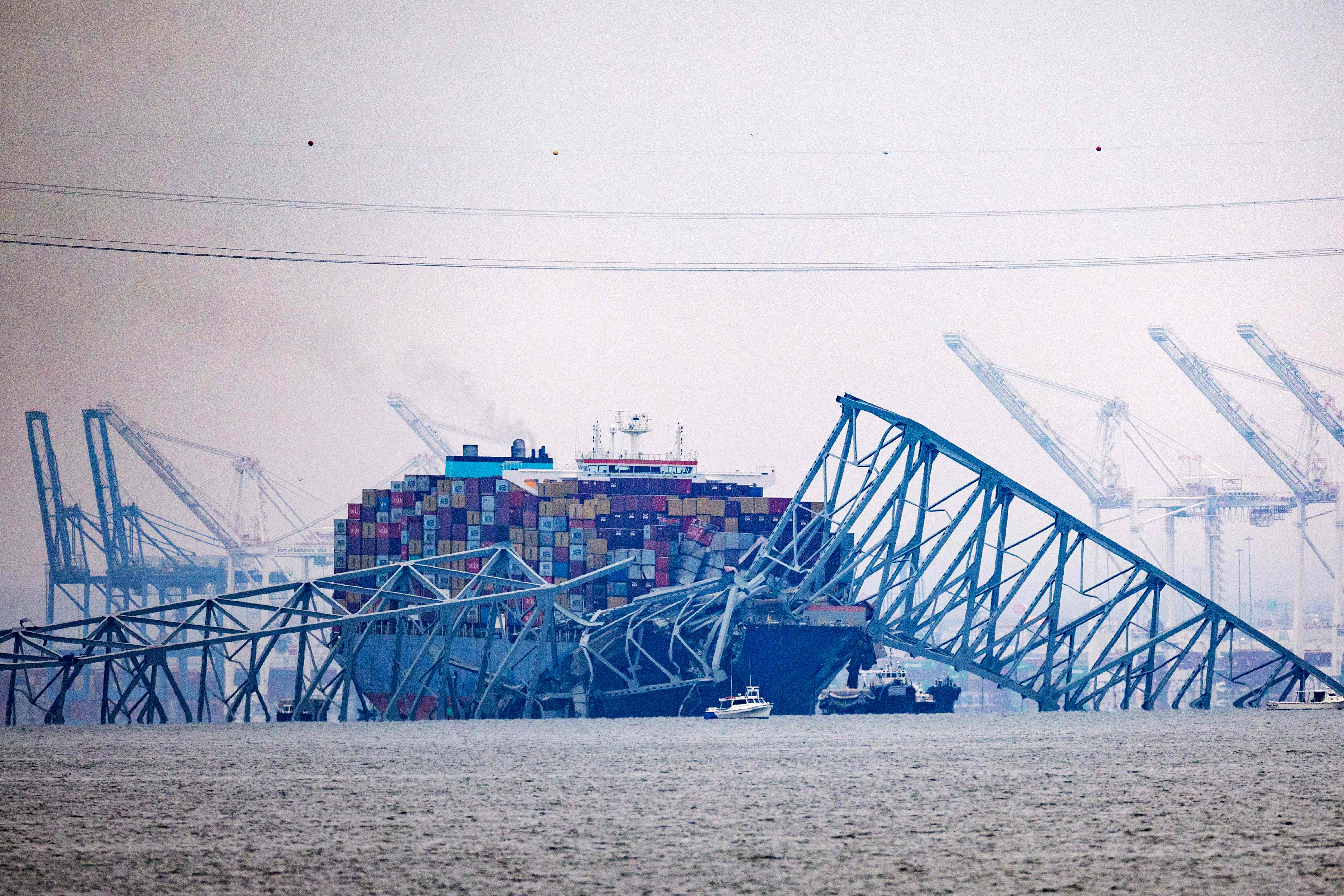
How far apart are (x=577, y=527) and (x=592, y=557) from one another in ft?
8.47

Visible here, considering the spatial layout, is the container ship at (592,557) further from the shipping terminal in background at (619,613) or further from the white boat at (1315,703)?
the white boat at (1315,703)

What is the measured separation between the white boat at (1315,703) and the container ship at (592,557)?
21385 millimetres

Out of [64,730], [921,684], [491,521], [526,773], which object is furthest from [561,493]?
[921,684]

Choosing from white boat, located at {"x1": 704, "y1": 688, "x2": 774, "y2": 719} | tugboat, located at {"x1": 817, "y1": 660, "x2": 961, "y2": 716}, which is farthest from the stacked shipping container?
white boat, located at {"x1": 704, "y1": 688, "x2": 774, "y2": 719}

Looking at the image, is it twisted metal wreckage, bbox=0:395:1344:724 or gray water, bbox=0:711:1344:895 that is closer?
gray water, bbox=0:711:1344:895

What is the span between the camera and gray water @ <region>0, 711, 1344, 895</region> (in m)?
20.1

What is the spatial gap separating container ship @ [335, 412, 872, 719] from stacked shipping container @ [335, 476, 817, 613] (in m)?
0.09

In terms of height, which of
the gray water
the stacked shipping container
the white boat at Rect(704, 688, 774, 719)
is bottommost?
the gray water

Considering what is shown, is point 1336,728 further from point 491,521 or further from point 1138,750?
point 491,521

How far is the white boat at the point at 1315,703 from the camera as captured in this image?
68.6 m

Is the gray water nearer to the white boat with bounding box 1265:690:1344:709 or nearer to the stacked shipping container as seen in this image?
the white boat with bounding box 1265:690:1344:709

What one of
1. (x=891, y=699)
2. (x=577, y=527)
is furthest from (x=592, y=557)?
(x=891, y=699)

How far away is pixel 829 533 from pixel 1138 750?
999 inches

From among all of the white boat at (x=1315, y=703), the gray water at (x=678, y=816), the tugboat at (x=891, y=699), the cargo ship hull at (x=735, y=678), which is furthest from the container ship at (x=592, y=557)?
the white boat at (x=1315, y=703)
